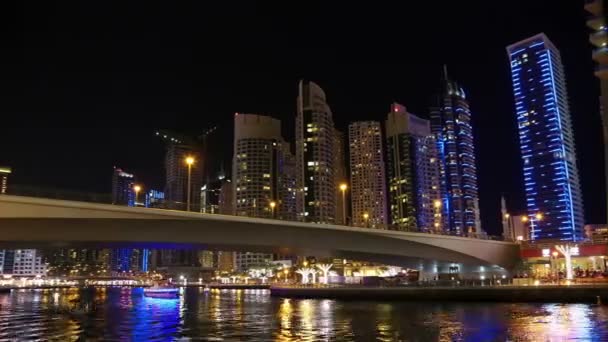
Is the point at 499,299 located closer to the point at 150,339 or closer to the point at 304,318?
the point at 304,318

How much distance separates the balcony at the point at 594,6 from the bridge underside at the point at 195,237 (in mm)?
28629

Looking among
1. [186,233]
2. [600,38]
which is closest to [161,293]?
[186,233]

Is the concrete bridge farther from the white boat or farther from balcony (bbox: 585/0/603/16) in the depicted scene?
the white boat

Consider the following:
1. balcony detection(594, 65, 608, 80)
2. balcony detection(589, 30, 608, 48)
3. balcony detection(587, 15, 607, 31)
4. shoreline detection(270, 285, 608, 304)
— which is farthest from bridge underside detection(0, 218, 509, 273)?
balcony detection(587, 15, 607, 31)

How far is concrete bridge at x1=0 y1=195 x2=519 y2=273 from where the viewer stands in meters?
35.0

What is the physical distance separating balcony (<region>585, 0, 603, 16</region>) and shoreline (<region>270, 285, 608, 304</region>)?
26135 mm

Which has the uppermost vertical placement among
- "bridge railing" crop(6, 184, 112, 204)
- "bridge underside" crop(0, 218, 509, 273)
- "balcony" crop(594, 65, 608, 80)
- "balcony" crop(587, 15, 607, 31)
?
"balcony" crop(587, 15, 607, 31)

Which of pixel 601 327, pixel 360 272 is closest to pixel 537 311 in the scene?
pixel 601 327

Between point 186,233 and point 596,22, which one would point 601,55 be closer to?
point 596,22

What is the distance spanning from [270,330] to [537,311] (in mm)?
23670

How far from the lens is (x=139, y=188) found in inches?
2101

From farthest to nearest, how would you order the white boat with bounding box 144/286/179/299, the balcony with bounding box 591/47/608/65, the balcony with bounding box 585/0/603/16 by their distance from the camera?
the white boat with bounding box 144/286/179/299
the balcony with bounding box 585/0/603/16
the balcony with bounding box 591/47/608/65

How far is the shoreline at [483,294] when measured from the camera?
173ft

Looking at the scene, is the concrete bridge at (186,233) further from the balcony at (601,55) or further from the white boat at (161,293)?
the white boat at (161,293)
